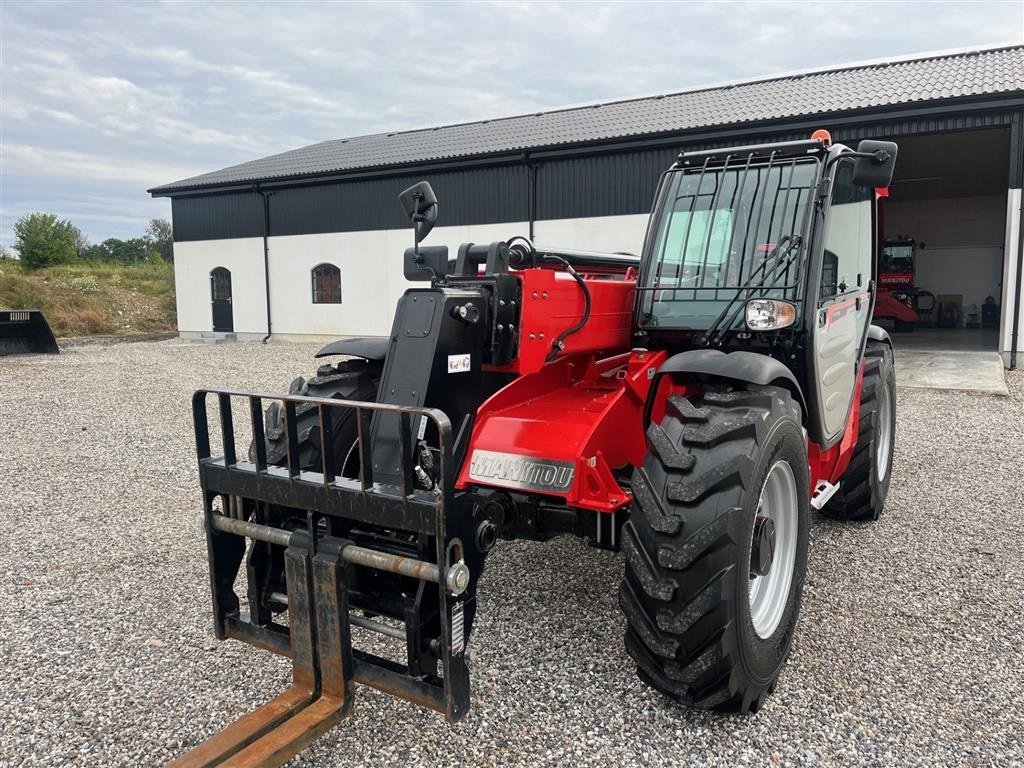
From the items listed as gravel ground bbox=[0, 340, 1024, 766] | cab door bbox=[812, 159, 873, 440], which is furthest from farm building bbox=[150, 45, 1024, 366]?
cab door bbox=[812, 159, 873, 440]

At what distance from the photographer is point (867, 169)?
3.64 metres

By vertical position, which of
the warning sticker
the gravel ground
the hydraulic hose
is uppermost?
the hydraulic hose

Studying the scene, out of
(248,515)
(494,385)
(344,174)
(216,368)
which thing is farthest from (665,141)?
(248,515)

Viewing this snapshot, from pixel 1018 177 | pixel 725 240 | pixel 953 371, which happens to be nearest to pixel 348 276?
pixel 953 371

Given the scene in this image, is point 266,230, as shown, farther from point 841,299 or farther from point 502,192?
point 841,299

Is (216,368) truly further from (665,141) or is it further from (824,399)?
(824,399)

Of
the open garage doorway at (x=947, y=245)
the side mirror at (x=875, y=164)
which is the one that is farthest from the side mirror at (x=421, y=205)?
the open garage doorway at (x=947, y=245)

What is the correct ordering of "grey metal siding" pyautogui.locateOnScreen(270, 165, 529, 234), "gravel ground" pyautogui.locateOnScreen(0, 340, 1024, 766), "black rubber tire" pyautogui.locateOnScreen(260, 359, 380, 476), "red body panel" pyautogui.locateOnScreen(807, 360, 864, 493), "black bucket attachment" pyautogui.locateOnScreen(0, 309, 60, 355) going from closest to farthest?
"gravel ground" pyautogui.locateOnScreen(0, 340, 1024, 766) → "black rubber tire" pyautogui.locateOnScreen(260, 359, 380, 476) → "red body panel" pyautogui.locateOnScreen(807, 360, 864, 493) → "black bucket attachment" pyautogui.locateOnScreen(0, 309, 60, 355) → "grey metal siding" pyautogui.locateOnScreen(270, 165, 529, 234)

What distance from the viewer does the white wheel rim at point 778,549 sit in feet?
10.6

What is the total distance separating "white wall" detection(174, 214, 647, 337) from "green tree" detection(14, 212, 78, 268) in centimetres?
2007

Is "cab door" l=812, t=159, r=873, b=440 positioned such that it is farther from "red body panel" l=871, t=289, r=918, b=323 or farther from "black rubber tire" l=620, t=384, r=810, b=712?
"red body panel" l=871, t=289, r=918, b=323

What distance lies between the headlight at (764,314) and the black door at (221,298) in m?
21.6

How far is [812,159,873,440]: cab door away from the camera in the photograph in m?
3.90

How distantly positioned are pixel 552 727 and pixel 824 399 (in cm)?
214
